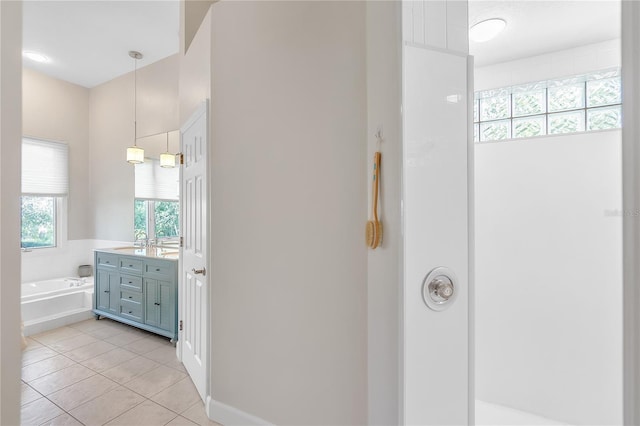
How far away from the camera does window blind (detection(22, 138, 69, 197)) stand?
3908 mm

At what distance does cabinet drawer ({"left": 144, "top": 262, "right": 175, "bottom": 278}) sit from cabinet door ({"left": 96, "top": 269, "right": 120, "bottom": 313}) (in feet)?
2.26

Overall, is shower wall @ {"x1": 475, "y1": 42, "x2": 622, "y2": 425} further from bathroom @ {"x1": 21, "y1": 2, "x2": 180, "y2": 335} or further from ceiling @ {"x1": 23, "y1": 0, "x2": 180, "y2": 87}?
bathroom @ {"x1": 21, "y1": 2, "x2": 180, "y2": 335}

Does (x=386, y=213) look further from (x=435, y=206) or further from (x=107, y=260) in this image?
(x=107, y=260)

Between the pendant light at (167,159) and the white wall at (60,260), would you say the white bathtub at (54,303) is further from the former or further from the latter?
the pendant light at (167,159)

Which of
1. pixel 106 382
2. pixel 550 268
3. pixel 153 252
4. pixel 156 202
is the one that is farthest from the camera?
pixel 156 202

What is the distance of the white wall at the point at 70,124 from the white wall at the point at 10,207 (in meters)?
4.45

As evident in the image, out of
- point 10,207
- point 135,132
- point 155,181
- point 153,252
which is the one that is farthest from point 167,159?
point 10,207

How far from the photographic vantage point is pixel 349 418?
1.37m

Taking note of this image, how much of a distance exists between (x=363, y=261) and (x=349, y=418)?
0.73 metres

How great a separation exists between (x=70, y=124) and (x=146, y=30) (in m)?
2.27

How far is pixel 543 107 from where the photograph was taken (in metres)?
2.22

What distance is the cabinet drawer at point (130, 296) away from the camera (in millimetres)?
3271

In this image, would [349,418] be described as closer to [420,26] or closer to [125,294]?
[420,26]

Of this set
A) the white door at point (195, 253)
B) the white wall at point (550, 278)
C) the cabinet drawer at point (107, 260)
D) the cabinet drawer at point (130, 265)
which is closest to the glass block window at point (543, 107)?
the white wall at point (550, 278)
